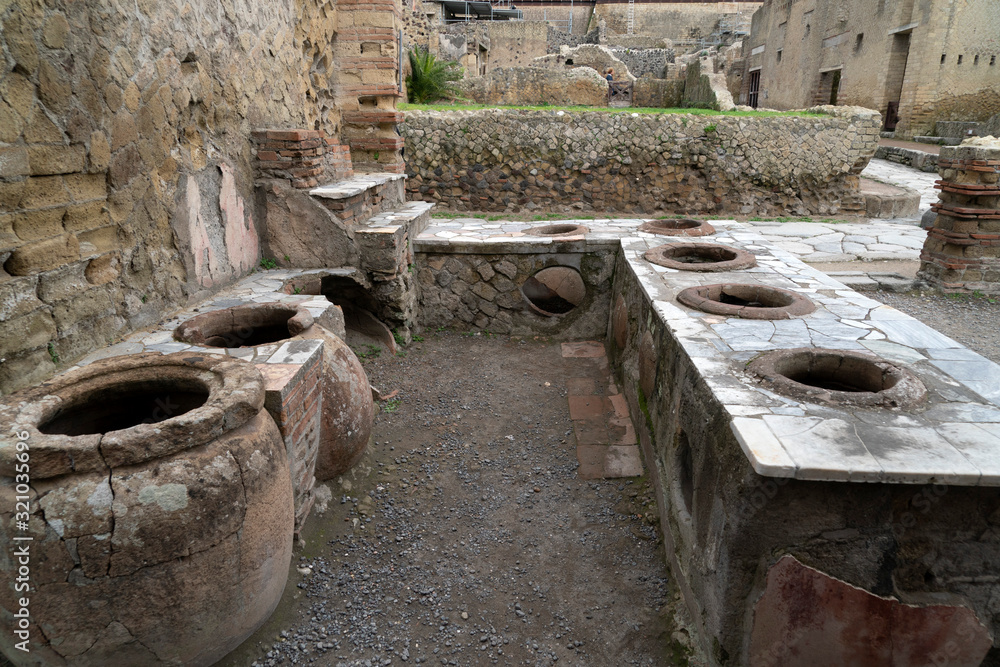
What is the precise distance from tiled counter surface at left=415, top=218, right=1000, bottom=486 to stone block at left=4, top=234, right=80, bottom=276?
113 inches

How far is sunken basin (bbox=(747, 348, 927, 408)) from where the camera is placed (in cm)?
239

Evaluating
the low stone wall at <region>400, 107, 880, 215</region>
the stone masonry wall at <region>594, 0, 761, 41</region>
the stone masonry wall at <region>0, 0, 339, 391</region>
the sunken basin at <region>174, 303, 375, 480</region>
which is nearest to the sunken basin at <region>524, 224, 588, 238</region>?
the stone masonry wall at <region>0, 0, 339, 391</region>

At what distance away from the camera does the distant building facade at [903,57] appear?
1448 cm

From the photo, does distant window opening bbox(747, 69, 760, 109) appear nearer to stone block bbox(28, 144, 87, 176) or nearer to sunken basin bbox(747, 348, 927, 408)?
sunken basin bbox(747, 348, 927, 408)

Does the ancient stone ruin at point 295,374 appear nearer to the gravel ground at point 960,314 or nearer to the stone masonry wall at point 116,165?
the stone masonry wall at point 116,165

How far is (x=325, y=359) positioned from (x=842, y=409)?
242 centimetres

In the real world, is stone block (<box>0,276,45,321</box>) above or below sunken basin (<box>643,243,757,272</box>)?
above

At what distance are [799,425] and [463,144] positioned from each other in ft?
24.9

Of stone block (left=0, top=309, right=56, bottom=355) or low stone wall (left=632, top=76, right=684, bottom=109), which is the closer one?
stone block (left=0, top=309, right=56, bottom=355)

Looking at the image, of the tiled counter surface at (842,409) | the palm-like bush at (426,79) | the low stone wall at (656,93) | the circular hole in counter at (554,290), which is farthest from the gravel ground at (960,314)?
the low stone wall at (656,93)

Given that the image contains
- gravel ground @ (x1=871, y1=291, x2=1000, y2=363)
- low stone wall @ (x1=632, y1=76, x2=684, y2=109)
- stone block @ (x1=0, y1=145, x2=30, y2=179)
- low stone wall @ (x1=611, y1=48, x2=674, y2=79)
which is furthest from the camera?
low stone wall @ (x1=611, y1=48, x2=674, y2=79)

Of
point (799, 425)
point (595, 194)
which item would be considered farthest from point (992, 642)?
point (595, 194)

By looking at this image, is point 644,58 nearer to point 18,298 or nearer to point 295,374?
point 295,374

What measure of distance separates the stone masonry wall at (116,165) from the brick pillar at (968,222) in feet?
21.6
